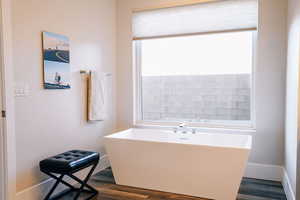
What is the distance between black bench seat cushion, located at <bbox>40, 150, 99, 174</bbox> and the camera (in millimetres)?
2635

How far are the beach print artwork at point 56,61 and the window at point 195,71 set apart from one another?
134 cm

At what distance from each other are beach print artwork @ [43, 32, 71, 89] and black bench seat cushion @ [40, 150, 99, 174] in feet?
2.63

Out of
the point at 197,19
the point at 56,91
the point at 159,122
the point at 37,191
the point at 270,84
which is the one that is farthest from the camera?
the point at 159,122

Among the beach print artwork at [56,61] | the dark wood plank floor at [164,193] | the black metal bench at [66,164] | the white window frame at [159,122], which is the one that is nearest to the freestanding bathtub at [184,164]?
the dark wood plank floor at [164,193]

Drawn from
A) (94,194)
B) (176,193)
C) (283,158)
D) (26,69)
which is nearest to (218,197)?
(176,193)

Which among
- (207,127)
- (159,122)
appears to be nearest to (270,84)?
(207,127)

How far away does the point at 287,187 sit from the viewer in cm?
299

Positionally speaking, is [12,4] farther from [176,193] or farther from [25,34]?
[176,193]

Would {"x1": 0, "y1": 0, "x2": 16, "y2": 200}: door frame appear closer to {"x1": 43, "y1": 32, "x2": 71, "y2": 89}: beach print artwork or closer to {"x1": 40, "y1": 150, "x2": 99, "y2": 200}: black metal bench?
{"x1": 40, "y1": 150, "x2": 99, "y2": 200}: black metal bench

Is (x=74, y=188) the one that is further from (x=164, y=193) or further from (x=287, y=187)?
(x=287, y=187)

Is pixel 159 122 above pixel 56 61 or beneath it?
beneath

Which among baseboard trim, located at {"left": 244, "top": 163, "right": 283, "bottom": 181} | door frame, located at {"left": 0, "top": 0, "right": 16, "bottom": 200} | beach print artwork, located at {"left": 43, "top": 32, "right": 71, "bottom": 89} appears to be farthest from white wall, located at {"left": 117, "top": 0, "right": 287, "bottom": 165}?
door frame, located at {"left": 0, "top": 0, "right": 16, "bottom": 200}

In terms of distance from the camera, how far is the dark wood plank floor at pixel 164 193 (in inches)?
119

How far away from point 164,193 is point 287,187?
138 centimetres
